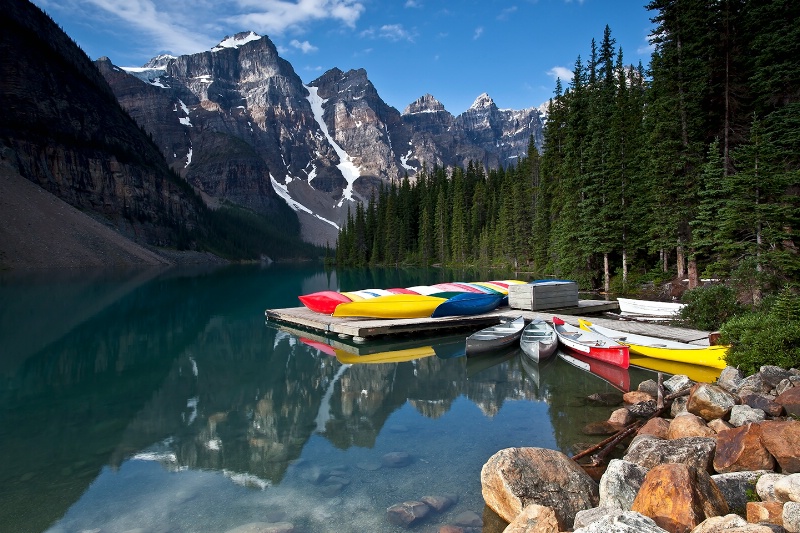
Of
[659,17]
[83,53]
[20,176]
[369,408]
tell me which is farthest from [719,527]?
[83,53]

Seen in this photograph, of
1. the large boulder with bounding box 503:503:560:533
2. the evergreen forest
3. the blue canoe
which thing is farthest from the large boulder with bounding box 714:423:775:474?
the blue canoe

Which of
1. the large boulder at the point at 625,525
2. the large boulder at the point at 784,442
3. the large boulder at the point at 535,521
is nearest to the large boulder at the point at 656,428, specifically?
the large boulder at the point at 784,442

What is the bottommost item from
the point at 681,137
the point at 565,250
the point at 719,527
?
the point at 719,527

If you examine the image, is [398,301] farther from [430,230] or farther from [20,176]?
[20,176]

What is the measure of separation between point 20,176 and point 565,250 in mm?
106600

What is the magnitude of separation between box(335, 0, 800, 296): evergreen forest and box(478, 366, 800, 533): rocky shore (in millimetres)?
11531

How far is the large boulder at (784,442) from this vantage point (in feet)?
20.9

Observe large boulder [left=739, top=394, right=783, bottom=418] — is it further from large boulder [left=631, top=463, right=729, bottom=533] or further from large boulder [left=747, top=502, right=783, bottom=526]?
large boulder [left=747, top=502, right=783, bottom=526]

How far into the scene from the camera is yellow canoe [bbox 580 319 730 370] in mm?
13672

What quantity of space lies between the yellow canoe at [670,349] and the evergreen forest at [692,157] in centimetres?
554

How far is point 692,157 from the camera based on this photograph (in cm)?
2530

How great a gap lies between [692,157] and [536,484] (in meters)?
24.8

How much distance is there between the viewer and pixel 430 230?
101m

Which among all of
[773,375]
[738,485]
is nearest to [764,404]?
[773,375]
